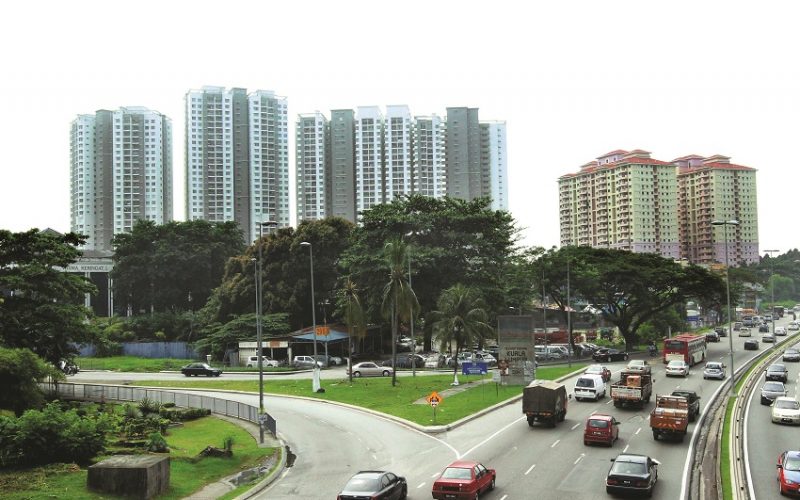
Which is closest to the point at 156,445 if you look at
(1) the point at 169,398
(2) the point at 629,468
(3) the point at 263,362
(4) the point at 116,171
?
(1) the point at 169,398

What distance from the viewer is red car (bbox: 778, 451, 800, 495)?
2316 cm

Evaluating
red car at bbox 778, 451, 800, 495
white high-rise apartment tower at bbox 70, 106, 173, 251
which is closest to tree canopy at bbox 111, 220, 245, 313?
white high-rise apartment tower at bbox 70, 106, 173, 251

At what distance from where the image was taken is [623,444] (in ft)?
107

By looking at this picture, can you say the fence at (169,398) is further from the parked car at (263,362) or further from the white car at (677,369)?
the white car at (677,369)

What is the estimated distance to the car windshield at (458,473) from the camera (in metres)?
23.3

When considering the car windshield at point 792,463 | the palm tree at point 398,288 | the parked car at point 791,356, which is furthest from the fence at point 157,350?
the car windshield at point 792,463

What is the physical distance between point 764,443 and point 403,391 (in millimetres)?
25759

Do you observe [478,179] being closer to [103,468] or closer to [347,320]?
[347,320]

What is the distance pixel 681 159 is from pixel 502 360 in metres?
163

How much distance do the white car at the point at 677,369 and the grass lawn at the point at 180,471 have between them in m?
36.7

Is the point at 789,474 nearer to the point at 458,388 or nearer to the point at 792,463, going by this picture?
the point at 792,463

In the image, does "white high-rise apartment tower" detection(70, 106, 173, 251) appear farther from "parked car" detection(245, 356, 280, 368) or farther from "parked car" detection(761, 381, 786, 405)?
"parked car" detection(761, 381, 786, 405)

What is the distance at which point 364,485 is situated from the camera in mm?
22359

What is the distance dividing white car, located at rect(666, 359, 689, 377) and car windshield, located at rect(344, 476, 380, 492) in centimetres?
4266
